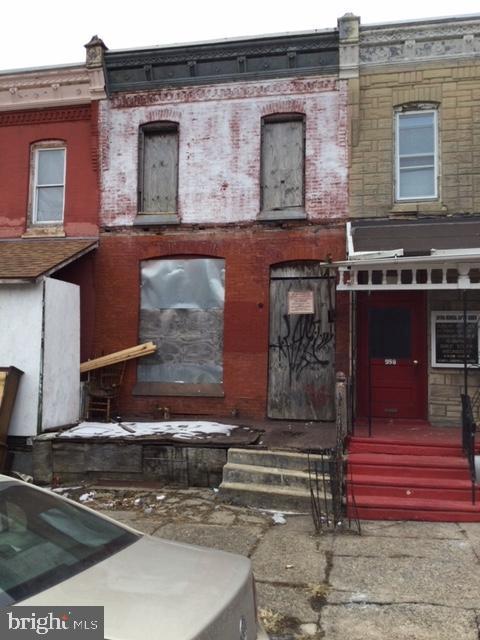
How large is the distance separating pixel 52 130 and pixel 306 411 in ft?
26.2

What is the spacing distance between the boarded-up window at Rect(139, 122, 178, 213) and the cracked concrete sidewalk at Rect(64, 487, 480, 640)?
20.1ft

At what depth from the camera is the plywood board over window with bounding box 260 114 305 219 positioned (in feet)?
37.0

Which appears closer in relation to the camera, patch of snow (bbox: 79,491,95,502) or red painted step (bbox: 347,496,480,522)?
red painted step (bbox: 347,496,480,522)

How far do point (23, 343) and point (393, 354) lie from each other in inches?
260

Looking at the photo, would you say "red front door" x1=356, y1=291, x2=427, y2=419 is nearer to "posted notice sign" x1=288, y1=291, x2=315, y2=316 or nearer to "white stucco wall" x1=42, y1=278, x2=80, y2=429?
"posted notice sign" x1=288, y1=291, x2=315, y2=316

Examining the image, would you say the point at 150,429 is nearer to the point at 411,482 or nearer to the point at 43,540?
the point at 411,482

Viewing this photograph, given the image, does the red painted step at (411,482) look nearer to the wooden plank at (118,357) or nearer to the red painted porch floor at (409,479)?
the red painted porch floor at (409,479)

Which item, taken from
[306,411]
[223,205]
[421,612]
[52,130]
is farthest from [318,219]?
[421,612]

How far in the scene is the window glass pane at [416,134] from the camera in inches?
430

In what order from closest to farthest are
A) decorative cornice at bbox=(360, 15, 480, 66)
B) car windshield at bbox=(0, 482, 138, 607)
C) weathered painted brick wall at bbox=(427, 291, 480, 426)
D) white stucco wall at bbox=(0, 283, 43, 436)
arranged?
car windshield at bbox=(0, 482, 138, 607) → white stucco wall at bbox=(0, 283, 43, 436) → weathered painted brick wall at bbox=(427, 291, 480, 426) → decorative cornice at bbox=(360, 15, 480, 66)

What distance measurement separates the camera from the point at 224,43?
1138 cm

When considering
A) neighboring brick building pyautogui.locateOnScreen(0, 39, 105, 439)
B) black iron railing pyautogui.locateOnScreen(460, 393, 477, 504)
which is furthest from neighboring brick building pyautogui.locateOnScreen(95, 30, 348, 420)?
black iron railing pyautogui.locateOnScreen(460, 393, 477, 504)

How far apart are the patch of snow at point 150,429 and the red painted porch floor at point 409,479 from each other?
91.7 inches

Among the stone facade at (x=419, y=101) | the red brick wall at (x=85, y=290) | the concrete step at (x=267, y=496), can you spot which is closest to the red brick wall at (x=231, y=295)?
the red brick wall at (x=85, y=290)
